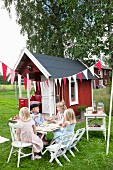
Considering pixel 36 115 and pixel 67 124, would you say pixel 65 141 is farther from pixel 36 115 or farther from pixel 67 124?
pixel 36 115

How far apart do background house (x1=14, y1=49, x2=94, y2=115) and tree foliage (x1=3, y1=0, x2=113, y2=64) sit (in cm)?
408

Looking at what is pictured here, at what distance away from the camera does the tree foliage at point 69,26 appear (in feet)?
53.7

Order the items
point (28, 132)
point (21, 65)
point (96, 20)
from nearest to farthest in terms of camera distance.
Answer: point (28, 132), point (21, 65), point (96, 20)

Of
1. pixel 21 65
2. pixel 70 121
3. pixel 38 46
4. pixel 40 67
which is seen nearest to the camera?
pixel 70 121

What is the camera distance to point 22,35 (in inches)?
798

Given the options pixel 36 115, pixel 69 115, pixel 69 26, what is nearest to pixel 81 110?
pixel 36 115

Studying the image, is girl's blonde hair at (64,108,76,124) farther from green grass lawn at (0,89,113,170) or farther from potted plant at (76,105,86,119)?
potted plant at (76,105,86,119)

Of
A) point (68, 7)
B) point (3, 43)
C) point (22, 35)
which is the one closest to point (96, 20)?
point (68, 7)

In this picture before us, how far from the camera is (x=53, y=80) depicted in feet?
38.6

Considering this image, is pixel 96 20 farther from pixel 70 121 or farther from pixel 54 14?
pixel 70 121

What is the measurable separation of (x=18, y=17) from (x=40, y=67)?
10.8 meters

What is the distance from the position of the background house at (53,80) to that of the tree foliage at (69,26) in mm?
4080

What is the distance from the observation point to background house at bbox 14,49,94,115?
1087 centimetres

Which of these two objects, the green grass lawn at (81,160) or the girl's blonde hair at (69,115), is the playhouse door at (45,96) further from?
the girl's blonde hair at (69,115)
